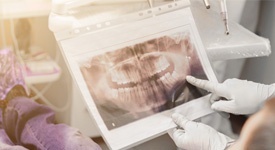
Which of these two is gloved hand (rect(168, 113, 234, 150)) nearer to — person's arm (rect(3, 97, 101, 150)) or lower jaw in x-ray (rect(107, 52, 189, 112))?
lower jaw in x-ray (rect(107, 52, 189, 112))

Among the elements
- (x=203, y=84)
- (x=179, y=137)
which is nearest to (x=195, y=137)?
(x=179, y=137)

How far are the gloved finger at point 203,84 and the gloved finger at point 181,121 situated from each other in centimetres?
10

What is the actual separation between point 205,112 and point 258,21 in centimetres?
42

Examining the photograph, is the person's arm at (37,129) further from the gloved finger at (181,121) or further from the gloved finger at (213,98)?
the gloved finger at (213,98)

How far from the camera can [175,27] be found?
77 cm

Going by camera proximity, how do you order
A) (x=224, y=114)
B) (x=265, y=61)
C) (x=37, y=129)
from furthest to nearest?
(x=265, y=61) → (x=224, y=114) → (x=37, y=129)

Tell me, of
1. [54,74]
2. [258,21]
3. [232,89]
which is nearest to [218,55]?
[232,89]

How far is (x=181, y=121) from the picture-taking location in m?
0.71

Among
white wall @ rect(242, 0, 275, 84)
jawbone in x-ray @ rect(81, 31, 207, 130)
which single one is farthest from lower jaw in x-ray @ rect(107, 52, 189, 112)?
white wall @ rect(242, 0, 275, 84)

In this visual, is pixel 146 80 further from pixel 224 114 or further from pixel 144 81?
pixel 224 114

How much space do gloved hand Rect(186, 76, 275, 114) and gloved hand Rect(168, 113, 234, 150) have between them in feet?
0.25

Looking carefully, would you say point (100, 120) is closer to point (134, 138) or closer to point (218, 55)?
point (134, 138)

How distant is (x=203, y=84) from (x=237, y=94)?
93 mm

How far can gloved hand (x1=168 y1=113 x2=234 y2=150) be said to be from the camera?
70 cm
